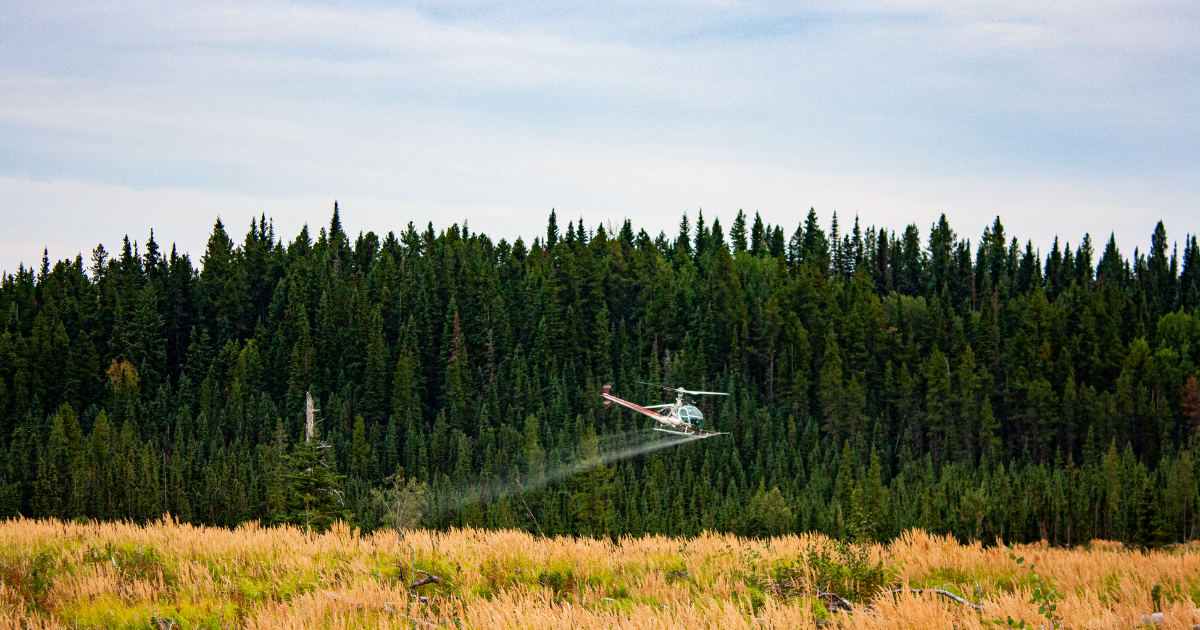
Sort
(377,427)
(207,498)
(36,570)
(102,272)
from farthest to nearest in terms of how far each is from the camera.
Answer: (102,272) → (377,427) → (207,498) → (36,570)

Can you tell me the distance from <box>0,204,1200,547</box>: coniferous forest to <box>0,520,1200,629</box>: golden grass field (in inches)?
2784

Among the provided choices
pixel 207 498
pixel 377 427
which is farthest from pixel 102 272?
pixel 207 498

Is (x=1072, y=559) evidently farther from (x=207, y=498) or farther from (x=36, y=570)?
(x=207, y=498)

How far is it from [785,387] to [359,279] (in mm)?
72056

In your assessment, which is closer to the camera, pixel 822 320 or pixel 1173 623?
pixel 1173 623

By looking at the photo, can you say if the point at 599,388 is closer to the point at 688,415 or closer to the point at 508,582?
the point at 688,415

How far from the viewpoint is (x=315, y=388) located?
140625 mm

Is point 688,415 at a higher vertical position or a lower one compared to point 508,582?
lower

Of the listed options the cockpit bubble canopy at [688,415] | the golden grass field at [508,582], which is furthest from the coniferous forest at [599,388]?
the golden grass field at [508,582]

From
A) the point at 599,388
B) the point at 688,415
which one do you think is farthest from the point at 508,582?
the point at 599,388

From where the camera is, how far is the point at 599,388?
133375 millimetres

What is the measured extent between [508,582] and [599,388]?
117758 mm

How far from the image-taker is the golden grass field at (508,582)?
42.1 feet

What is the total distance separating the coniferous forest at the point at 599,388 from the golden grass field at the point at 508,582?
232 ft
